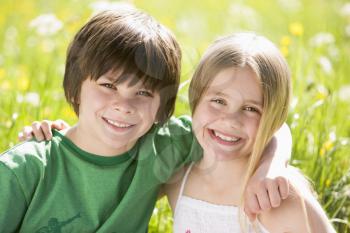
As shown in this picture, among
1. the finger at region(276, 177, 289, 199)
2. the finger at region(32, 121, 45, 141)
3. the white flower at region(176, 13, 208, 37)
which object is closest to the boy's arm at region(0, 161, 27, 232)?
the finger at region(32, 121, 45, 141)

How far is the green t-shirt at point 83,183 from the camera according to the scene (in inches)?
69.9

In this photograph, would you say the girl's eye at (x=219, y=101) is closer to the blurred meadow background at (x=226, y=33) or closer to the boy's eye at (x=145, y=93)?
the boy's eye at (x=145, y=93)

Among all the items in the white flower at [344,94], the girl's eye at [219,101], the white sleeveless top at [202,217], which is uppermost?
the white flower at [344,94]

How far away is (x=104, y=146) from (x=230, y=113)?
422 millimetres

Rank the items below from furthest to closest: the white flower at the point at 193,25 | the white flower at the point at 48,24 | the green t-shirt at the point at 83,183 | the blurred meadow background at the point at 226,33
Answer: the white flower at the point at 193,25 < the white flower at the point at 48,24 < the blurred meadow background at the point at 226,33 < the green t-shirt at the point at 83,183

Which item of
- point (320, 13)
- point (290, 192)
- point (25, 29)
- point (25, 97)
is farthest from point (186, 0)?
point (290, 192)

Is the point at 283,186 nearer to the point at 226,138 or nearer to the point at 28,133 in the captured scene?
the point at 226,138

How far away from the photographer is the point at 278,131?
2041mm

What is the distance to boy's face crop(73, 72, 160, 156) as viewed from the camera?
5.98 ft

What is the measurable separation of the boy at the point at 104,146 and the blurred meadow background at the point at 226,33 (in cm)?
31

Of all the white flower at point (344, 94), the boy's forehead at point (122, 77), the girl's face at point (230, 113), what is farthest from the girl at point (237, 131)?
the white flower at point (344, 94)

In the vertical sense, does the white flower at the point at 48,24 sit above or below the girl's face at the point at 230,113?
above

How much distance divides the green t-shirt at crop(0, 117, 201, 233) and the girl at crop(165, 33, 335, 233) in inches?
5.3

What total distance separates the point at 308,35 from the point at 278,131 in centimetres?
263
